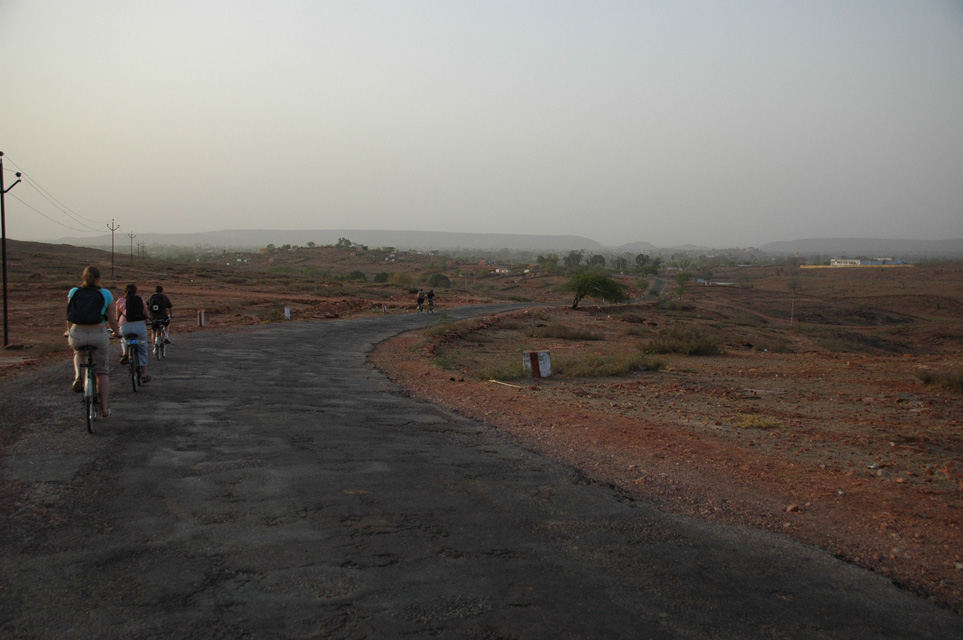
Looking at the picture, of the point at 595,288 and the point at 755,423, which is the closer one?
the point at 755,423

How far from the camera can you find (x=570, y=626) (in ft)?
13.4

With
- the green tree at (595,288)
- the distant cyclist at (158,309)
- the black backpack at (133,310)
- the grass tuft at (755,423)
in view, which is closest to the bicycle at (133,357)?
the black backpack at (133,310)

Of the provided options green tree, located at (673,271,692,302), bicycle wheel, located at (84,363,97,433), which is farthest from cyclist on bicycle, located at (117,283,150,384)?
green tree, located at (673,271,692,302)

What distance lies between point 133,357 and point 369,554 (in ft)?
29.2

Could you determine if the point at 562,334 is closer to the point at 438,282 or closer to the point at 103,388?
the point at 103,388

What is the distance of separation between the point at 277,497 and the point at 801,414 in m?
10.0

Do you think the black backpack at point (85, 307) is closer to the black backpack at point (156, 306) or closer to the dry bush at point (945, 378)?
the black backpack at point (156, 306)

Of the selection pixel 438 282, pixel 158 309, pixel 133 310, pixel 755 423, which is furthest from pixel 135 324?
pixel 438 282

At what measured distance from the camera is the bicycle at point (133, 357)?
11.9 metres

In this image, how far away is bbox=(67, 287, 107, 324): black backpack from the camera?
8555mm

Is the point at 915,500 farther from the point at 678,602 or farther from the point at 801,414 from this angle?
the point at 801,414

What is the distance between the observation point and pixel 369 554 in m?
5.05

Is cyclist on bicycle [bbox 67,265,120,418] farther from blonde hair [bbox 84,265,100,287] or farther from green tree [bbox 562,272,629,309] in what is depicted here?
green tree [bbox 562,272,629,309]

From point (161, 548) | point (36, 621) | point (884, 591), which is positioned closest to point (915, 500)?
point (884, 591)
